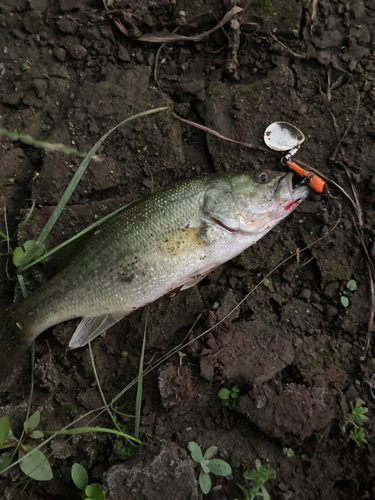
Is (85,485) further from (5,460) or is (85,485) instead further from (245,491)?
(245,491)

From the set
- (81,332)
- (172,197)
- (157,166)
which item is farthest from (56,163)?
(81,332)

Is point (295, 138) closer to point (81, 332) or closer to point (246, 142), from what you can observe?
point (246, 142)

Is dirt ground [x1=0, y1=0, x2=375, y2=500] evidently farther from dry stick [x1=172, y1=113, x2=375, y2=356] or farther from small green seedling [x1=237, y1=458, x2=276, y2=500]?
small green seedling [x1=237, y1=458, x2=276, y2=500]

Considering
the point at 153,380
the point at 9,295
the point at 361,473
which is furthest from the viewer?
the point at 9,295

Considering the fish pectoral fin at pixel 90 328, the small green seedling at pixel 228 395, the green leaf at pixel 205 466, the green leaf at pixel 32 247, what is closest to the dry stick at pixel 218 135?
the green leaf at pixel 32 247

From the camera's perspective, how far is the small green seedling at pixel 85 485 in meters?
2.34

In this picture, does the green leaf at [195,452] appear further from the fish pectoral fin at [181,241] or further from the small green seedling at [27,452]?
the fish pectoral fin at [181,241]

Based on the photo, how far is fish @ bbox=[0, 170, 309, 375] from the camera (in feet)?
8.79

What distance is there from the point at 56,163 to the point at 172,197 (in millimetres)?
1271

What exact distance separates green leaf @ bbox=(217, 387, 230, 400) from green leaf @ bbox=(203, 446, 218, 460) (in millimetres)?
394

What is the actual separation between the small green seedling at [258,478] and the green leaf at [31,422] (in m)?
1.74

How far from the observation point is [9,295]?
3.09 meters

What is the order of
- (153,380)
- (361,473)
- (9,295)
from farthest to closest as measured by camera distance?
(9,295) < (153,380) < (361,473)

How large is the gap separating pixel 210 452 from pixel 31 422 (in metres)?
1.53
